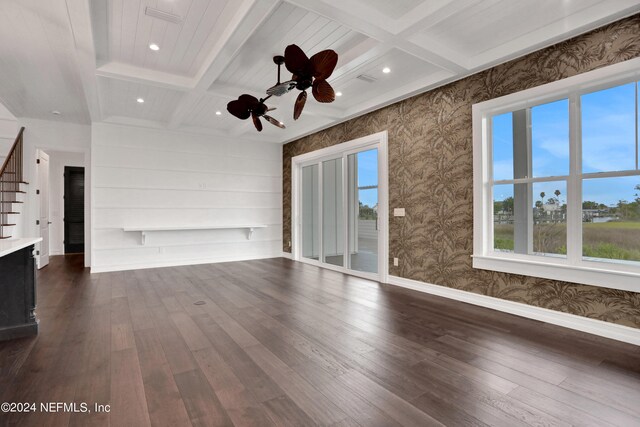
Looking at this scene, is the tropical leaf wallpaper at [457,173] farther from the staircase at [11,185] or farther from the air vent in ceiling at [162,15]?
the staircase at [11,185]

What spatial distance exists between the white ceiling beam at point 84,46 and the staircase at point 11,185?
170 cm

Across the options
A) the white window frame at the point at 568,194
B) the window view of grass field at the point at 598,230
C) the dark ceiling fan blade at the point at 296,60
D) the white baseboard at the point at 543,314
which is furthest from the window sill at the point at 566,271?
the dark ceiling fan blade at the point at 296,60

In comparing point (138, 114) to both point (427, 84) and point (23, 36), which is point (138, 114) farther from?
point (427, 84)

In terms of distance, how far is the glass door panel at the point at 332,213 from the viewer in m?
6.13

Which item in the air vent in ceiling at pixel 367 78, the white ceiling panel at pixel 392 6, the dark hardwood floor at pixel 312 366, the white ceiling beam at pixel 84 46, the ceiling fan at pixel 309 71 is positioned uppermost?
the white ceiling panel at pixel 392 6

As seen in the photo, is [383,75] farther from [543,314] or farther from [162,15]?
[543,314]

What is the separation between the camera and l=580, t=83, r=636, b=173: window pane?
288cm

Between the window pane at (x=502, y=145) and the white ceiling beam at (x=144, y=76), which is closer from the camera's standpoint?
the window pane at (x=502, y=145)

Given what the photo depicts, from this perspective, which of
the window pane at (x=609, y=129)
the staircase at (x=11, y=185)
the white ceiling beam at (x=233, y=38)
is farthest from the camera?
the staircase at (x=11, y=185)

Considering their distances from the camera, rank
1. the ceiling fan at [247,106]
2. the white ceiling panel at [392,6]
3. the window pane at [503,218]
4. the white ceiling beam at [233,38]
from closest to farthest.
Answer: the white ceiling beam at [233,38]
the white ceiling panel at [392,6]
the ceiling fan at [247,106]
the window pane at [503,218]

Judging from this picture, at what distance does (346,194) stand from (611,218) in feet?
12.3

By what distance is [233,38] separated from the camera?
10.1 ft

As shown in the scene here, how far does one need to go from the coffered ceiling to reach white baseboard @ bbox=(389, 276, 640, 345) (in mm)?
2672

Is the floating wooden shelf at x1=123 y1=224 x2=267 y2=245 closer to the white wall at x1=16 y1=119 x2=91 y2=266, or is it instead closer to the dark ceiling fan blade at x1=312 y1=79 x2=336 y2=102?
the white wall at x1=16 y1=119 x2=91 y2=266
